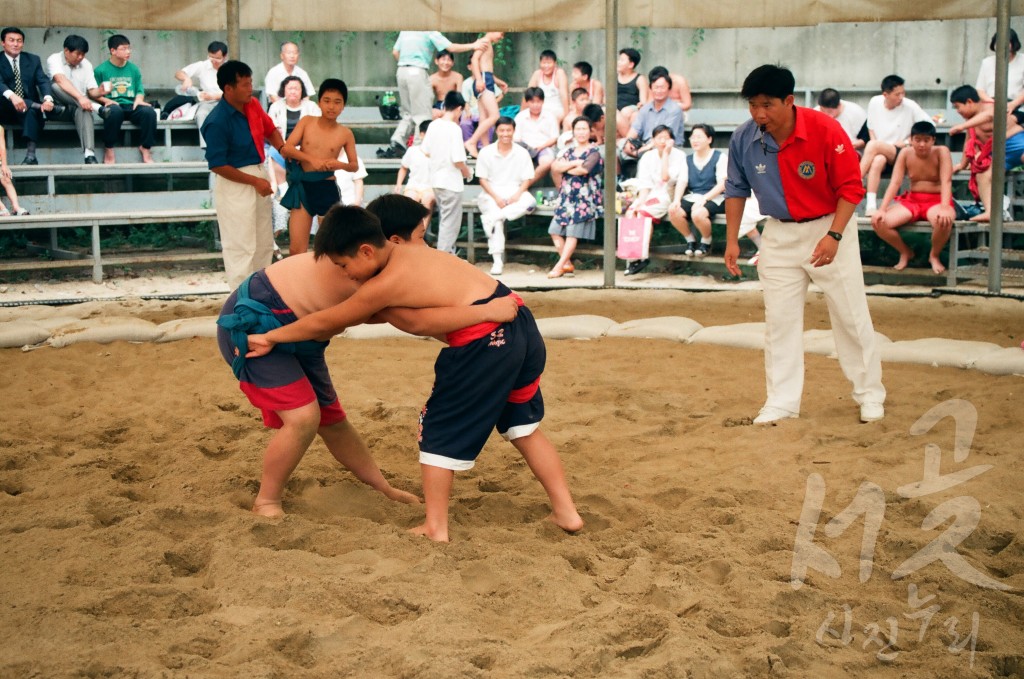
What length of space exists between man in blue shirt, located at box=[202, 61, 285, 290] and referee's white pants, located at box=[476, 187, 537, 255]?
2603mm

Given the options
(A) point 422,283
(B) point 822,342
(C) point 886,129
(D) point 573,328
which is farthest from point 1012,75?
(A) point 422,283

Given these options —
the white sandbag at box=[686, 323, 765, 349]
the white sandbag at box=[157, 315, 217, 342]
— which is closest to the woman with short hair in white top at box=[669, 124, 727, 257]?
the white sandbag at box=[686, 323, 765, 349]

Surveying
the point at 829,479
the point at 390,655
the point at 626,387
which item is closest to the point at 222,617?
the point at 390,655

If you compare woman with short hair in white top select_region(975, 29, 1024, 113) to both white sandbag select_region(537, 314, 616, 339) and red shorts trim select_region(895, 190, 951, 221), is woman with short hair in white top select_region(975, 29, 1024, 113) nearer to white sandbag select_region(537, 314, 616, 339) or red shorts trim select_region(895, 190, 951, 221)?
red shorts trim select_region(895, 190, 951, 221)

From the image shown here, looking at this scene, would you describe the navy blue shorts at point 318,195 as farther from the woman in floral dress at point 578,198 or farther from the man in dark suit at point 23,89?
the man in dark suit at point 23,89

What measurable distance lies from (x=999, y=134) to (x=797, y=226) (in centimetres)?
300

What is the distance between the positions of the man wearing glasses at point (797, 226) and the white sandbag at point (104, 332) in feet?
10.1

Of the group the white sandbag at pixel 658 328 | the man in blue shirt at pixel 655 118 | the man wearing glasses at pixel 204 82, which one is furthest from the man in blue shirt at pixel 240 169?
the man wearing glasses at pixel 204 82

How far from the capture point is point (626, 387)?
177 inches

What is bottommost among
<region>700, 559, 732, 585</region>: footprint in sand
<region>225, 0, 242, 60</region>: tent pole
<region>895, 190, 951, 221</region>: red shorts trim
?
<region>700, 559, 732, 585</region>: footprint in sand

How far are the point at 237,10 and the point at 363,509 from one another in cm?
435

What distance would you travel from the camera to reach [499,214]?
8469 mm

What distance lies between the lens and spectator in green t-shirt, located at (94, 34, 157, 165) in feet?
29.8

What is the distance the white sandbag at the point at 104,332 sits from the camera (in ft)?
17.7
